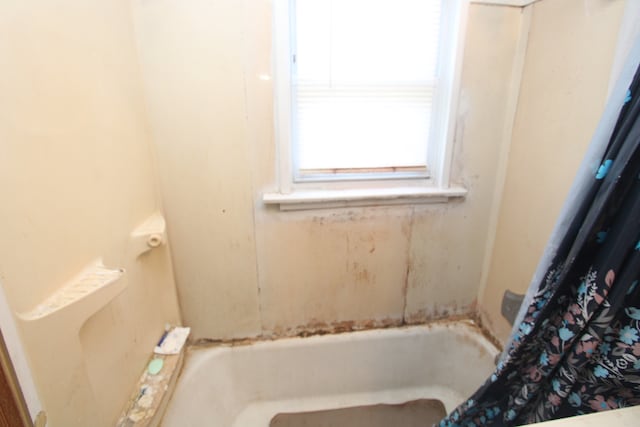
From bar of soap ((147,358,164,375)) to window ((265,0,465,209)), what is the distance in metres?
0.75

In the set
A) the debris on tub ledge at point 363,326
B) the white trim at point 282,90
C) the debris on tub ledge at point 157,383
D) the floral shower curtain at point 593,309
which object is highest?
the white trim at point 282,90

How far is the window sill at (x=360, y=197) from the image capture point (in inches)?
49.9

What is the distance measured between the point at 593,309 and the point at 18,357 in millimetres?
1153

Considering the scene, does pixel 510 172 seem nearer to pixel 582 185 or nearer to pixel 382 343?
pixel 582 185

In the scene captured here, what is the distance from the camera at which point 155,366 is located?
3.79 feet

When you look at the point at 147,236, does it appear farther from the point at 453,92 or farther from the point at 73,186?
the point at 453,92

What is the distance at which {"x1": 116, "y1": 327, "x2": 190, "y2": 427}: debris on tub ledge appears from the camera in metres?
0.98

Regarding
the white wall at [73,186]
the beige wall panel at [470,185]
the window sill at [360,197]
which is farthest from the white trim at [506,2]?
the white wall at [73,186]

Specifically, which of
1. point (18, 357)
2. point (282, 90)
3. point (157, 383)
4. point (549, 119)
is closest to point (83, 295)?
point (18, 357)

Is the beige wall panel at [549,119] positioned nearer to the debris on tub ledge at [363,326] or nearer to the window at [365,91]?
the debris on tub ledge at [363,326]

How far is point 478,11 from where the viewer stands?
1.18 m

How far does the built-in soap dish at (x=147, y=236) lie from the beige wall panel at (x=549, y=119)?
1.43 m

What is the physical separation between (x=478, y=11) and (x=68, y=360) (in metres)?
1.69

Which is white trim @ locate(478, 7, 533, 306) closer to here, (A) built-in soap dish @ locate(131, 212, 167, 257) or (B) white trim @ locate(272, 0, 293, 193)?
(B) white trim @ locate(272, 0, 293, 193)
